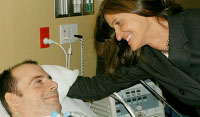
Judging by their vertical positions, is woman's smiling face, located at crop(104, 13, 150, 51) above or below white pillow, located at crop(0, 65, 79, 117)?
above

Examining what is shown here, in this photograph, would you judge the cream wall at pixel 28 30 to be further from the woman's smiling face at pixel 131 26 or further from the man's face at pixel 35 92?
the woman's smiling face at pixel 131 26

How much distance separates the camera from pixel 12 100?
5.43ft

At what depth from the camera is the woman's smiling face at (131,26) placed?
5.27ft

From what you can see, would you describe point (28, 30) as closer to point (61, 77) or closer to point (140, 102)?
point (61, 77)

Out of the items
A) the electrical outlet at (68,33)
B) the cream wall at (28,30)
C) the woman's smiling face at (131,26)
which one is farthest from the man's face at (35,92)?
the woman's smiling face at (131,26)

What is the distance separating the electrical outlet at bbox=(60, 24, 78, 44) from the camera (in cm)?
215

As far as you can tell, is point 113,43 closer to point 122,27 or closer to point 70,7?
point 122,27

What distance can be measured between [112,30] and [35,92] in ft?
2.15

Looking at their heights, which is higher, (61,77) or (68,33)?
(68,33)

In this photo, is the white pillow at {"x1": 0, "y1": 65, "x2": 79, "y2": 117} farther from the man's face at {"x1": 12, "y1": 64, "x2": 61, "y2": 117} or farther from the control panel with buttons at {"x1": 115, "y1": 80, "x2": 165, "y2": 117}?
the control panel with buttons at {"x1": 115, "y1": 80, "x2": 165, "y2": 117}

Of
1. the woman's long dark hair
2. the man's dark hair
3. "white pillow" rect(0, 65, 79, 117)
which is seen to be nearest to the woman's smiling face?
the woman's long dark hair

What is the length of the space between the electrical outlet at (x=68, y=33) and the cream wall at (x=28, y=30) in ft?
0.11

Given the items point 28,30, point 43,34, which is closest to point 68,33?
point 43,34

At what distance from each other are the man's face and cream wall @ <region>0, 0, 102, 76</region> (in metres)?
0.14
